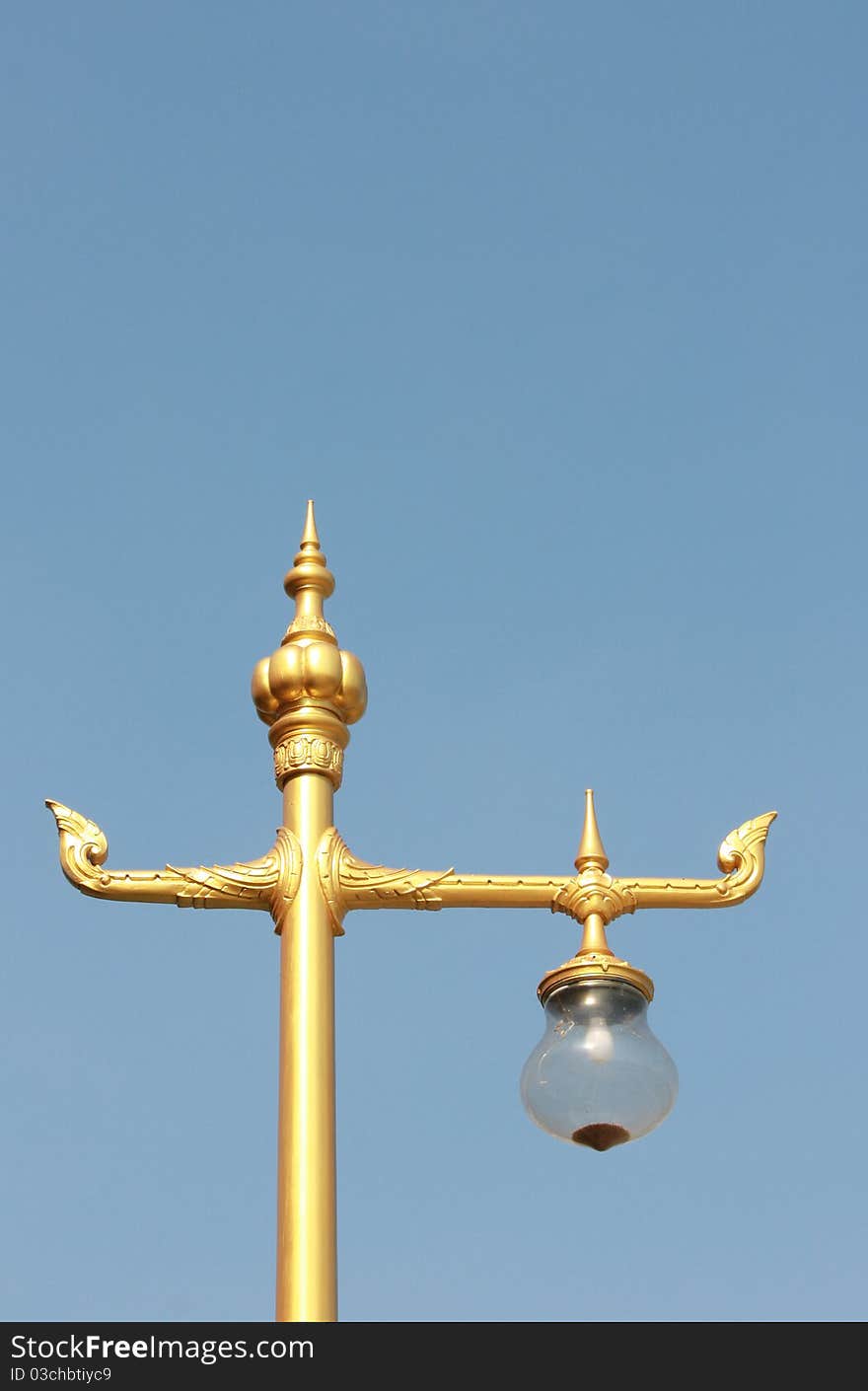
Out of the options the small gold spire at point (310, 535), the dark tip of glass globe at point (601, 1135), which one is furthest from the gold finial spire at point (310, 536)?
the dark tip of glass globe at point (601, 1135)

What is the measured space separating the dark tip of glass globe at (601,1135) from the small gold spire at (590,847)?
3.87 feet

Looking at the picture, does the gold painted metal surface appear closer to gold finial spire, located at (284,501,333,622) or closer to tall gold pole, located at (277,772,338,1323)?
tall gold pole, located at (277,772,338,1323)

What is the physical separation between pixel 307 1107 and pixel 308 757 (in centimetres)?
150

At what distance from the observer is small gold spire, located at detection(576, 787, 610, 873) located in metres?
Result: 17.4

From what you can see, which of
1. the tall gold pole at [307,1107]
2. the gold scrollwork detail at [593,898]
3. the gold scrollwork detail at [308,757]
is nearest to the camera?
the tall gold pole at [307,1107]

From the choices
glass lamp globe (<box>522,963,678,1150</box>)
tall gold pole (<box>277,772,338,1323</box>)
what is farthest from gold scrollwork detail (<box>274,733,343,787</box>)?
glass lamp globe (<box>522,963,678,1150</box>)

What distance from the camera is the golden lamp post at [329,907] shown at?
16578 millimetres

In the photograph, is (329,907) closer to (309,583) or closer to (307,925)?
(307,925)

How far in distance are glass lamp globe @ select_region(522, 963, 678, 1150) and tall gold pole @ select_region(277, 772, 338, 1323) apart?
73cm

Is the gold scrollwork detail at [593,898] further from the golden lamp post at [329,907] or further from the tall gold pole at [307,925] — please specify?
the tall gold pole at [307,925]
